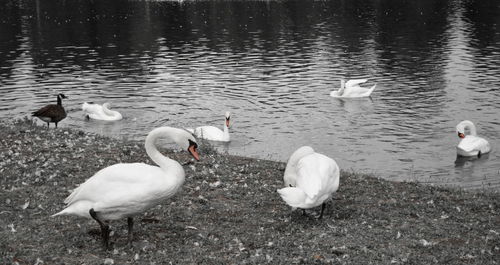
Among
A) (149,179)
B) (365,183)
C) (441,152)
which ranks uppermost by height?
(149,179)

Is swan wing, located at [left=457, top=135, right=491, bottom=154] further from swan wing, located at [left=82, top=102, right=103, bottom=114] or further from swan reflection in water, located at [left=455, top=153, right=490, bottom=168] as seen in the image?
swan wing, located at [left=82, top=102, right=103, bottom=114]

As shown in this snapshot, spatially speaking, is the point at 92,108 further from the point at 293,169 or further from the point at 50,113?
the point at 293,169

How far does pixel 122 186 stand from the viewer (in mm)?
10266

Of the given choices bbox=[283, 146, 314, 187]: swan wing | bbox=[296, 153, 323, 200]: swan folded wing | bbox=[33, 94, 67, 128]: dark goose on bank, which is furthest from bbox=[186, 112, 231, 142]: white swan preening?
bbox=[296, 153, 323, 200]: swan folded wing

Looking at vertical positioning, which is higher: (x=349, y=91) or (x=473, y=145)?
(x=349, y=91)

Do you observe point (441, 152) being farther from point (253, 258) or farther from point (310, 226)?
point (253, 258)

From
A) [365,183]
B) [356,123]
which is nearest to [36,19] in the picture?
[356,123]

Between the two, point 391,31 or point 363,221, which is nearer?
point 363,221

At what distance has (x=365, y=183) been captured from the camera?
15.7 metres

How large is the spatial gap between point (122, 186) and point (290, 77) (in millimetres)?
29155

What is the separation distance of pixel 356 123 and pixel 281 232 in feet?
57.5

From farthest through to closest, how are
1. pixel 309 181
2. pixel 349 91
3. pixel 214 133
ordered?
pixel 349 91 → pixel 214 133 → pixel 309 181

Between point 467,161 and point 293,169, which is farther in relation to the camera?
point 467,161

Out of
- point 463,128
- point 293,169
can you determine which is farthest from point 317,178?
point 463,128
